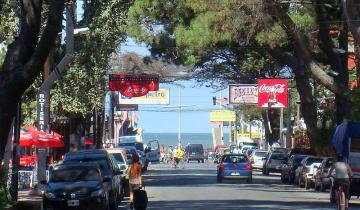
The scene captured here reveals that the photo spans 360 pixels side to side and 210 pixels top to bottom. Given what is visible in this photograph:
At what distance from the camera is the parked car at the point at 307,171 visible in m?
44.9

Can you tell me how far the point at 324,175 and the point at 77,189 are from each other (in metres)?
16.6

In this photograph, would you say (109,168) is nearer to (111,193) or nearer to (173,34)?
(111,193)

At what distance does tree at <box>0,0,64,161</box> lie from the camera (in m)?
22.7

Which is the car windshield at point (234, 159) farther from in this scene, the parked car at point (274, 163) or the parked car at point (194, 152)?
the parked car at point (194, 152)

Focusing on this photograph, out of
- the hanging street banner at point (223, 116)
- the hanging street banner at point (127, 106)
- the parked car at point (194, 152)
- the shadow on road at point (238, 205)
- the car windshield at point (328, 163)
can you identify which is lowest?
the shadow on road at point (238, 205)

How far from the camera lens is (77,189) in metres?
26.6

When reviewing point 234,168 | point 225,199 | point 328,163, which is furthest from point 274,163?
point 225,199

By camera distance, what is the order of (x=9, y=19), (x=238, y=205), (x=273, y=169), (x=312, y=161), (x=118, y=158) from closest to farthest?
(x=238, y=205) < (x=9, y=19) < (x=118, y=158) < (x=312, y=161) < (x=273, y=169)

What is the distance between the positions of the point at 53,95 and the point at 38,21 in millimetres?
18759

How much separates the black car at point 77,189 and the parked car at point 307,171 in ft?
62.8

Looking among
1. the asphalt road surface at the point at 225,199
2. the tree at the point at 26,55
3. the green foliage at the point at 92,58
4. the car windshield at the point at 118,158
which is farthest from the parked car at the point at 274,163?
the tree at the point at 26,55

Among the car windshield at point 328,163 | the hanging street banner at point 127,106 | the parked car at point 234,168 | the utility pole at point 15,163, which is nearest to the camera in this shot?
the utility pole at point 15,163

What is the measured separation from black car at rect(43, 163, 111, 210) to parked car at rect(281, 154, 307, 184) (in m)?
24.2

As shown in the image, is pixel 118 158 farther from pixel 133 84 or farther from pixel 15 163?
pixel 133 84
